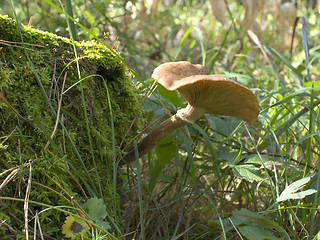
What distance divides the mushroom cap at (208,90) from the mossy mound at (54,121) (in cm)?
28

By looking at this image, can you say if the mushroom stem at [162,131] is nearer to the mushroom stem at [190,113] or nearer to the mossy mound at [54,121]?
the mushroom stem at [190,113]

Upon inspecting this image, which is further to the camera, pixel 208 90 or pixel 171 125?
pixel 171 125

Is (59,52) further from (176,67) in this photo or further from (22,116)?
(176,67)

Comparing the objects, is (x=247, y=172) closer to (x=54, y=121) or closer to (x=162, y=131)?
(x=162, y=131)

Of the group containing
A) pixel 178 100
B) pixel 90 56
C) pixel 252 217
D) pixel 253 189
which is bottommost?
pixel 253 189

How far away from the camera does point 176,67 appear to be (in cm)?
121

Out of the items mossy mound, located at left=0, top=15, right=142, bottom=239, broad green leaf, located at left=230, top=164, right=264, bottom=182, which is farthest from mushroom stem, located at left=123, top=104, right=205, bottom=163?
broad green leaf, located at left=230, top=164, right=264, bottom=182

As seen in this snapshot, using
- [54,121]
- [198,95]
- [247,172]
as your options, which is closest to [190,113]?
[198,95]

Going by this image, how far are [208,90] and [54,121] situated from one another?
636 millimetres

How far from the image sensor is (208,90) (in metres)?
1.19

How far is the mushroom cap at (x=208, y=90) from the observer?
107 centimetres

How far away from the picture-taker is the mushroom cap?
3.50ft

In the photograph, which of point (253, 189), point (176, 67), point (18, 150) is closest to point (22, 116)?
point (18, 150)

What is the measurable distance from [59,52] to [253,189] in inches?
44.0
